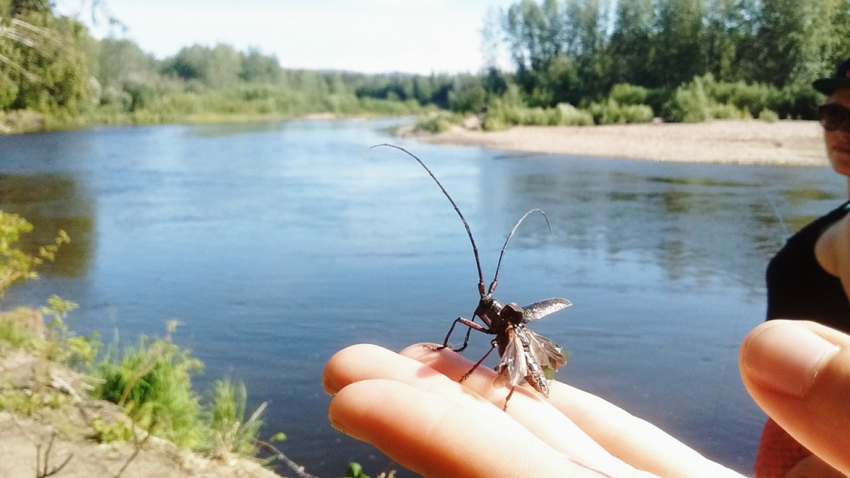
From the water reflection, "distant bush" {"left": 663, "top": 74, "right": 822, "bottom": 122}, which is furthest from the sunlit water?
"distant bush" {"left": 663, "top": 74, "right": 822, "bottom": 122}

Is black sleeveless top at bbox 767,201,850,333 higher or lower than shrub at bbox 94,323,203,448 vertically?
higher

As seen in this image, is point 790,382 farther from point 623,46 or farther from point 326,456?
point 623,46

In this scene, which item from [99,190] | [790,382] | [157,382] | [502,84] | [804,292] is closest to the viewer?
[790,382]

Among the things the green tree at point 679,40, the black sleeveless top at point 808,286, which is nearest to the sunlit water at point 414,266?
the green tree at point 679,40

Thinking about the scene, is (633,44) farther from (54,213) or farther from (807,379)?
(54,213)

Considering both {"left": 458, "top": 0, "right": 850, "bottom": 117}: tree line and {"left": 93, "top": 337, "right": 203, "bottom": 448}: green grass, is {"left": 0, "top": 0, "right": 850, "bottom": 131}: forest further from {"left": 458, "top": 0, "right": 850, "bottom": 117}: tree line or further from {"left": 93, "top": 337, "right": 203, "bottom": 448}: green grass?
{"left": 93, "top": 337, "right": 203, "bottom": 448}: green grass

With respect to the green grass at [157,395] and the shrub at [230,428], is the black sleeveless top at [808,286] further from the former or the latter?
the green grass at [157,395]

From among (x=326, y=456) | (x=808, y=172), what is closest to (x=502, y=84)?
(x=808, y=172)
